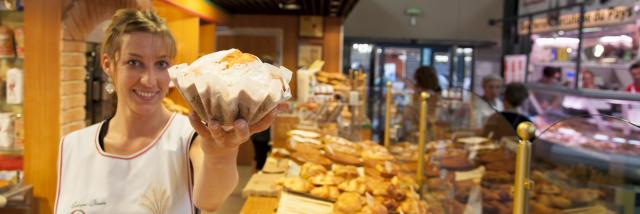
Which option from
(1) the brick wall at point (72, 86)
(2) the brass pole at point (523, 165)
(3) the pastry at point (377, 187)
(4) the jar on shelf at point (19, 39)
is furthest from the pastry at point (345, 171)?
(4) the jar on shelf at point (19, 39)

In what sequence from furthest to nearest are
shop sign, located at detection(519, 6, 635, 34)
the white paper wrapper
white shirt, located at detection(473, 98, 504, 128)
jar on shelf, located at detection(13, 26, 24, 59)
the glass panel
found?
shop sign, located at detection(519, 6, 635, 34), white shirt, located at detection(473, 98, 504, 128), jar on shelf, located at detection(13, 26, 24, 59), the glass panel, the white paper wrapper

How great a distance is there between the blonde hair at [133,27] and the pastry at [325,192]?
3.60 ft

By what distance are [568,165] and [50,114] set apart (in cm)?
261

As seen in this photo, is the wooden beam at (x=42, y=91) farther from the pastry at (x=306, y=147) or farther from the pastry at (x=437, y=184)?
the pastry at (x=437, y=184)

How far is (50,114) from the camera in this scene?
3.29 m

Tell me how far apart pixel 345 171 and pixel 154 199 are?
143cm

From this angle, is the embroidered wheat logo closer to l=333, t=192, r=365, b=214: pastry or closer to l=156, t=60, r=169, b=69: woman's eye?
l=156, t=60, r=169, b=69: woman's eye

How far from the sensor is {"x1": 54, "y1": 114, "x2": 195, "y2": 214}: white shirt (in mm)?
1473

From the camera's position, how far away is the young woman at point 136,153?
146 centimetres

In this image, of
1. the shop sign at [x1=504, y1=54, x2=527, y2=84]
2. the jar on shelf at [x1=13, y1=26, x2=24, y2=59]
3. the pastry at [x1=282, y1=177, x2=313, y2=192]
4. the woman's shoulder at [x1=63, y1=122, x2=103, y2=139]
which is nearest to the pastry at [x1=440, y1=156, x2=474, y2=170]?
the pastry at [x1=282, y1=177, x2=313, y2=192]

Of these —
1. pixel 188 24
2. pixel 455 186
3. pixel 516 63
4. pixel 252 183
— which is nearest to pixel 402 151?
pixel 455 186

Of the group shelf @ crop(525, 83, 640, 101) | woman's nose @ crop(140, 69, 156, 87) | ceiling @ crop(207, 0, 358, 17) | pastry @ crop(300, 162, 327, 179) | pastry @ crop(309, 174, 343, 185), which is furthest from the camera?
ceiling @ crop(207, 0, 358, 17)

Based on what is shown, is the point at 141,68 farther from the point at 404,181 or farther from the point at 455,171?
the point at 455,171

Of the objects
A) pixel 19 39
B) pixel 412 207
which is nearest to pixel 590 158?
pixel 412 207
